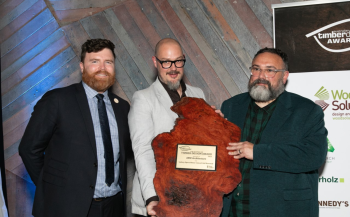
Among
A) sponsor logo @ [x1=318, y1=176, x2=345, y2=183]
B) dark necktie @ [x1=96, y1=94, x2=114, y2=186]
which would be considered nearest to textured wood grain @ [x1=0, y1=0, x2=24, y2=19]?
dark necktie @ [x1=96, y1=94, x2=114, y2=186]

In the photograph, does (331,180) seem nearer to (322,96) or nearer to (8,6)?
(322,96)

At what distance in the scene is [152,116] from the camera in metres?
2.10

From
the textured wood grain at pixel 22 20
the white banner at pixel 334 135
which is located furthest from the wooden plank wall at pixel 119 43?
the white banner at pixel 334 135

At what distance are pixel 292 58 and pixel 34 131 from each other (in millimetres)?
2189

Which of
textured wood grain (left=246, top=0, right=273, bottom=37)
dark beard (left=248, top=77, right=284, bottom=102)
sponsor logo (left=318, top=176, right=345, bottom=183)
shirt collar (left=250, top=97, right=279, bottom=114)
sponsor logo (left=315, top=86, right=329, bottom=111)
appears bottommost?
sponsor logo (left=318, top=176, right=345, bottom=183)

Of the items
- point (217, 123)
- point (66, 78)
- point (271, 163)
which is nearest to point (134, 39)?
point (66, 78)

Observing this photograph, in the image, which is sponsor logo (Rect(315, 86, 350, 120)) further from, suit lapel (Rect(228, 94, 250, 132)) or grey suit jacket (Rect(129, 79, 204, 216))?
grey suit jacket (Rect(129, 79, 204, 216))

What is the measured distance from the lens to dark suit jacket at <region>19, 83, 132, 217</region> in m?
2.13

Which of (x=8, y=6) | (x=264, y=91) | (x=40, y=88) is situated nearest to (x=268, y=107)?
(x=264, y=91)

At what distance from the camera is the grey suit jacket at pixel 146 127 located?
1979mm

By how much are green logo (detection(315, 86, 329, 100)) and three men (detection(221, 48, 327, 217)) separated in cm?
81

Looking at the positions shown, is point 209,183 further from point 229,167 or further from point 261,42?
point 261,42

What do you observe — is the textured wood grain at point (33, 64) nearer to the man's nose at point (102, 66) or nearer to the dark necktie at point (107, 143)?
the man's nose at point (102, 66)

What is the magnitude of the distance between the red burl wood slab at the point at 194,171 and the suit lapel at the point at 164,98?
173 millimetres
